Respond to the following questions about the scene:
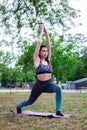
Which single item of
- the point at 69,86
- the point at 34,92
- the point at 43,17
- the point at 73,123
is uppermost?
the point at 43,17

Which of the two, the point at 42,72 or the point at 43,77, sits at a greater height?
the point at 42,72

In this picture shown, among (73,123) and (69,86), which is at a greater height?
(73,123)

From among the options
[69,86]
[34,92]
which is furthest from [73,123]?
[69,86]

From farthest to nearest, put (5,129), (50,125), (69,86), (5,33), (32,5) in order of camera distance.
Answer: (69,86) → (5,33) → (32,5) → (50,125) → (5,129)

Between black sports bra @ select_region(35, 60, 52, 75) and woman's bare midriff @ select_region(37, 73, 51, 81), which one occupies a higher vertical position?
black sports bra @ select_region(35, 60, 52, 75)

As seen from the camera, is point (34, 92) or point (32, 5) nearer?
point (34, 92)

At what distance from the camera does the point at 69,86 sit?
5603 centimetres

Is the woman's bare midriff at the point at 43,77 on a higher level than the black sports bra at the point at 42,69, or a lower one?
lower

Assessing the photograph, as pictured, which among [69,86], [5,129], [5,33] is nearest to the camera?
[5,129]

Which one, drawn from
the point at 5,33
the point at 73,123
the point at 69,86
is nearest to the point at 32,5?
the point at 5,33

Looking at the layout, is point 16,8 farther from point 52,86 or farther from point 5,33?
point 52,86

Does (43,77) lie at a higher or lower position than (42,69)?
lower

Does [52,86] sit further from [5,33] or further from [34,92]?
[5,33]

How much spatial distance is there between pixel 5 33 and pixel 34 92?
580 cm
